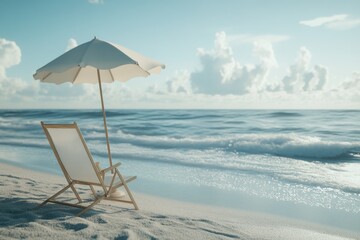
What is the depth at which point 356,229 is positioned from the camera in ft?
15.3

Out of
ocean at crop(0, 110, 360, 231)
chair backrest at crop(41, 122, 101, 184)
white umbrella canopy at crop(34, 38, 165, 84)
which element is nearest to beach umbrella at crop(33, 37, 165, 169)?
white umbrella canopy at crop(34, 38, 165, 84)

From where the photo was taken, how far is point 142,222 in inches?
166

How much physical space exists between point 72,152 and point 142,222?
1.32 meters

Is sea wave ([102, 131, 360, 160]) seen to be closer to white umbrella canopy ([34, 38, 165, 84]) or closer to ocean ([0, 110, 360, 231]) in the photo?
ocean ([0, 110, 360, 231])

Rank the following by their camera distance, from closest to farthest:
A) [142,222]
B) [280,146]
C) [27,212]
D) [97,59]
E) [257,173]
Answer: [142,222]
[27,212]
[97,59]
[257,173]
[280,146]

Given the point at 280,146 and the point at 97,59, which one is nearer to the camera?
the point at 97,59

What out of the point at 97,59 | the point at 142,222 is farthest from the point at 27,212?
the point at 97,59

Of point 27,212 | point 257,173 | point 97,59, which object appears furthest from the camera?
point 257,173

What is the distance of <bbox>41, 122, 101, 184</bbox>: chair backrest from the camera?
14.4 ft

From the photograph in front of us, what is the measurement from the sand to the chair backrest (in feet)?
1.61

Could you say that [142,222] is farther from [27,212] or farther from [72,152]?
[27,212]

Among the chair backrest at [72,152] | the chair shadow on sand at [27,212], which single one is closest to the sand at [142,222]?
the chair shadow on sand at [27,212]

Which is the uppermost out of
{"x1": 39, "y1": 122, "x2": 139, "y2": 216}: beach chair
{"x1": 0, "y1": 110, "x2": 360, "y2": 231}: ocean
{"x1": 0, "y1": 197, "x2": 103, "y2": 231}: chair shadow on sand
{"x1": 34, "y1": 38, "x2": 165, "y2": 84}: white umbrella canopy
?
{"x1": 34, "y1": 38, "x2": 165, "y2": 84}: white umbrella canopy

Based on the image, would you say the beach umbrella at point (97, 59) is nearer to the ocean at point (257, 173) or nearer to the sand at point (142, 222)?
the sand at point (142, 222)
